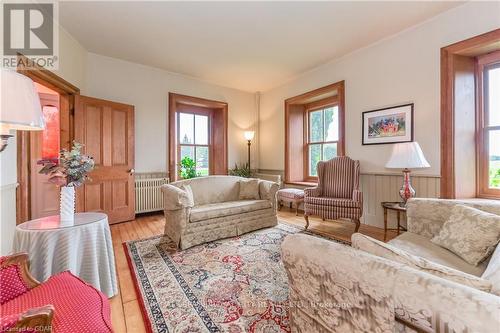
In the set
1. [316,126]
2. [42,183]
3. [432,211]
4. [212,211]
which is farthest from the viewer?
[316,126]

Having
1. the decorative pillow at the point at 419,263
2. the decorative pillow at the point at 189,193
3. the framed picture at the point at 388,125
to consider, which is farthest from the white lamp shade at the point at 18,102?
the framed picture at the point at 388,125

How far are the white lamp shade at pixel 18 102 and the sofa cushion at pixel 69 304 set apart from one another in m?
0.84

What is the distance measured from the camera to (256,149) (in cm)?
582

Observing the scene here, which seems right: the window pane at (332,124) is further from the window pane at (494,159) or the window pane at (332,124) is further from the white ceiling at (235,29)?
the window pane at (494,159)

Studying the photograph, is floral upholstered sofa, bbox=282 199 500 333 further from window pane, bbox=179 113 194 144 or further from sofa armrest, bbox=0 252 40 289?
window pane, bbox=179 113 194 144

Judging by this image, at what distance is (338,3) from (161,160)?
3736 mm

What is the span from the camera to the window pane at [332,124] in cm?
443

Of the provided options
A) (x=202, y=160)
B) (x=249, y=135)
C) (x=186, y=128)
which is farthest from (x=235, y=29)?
(x=202, y=160)

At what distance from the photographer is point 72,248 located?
4.96 feet

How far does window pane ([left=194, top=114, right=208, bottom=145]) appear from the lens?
5188mm

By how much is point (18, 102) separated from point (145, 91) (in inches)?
132

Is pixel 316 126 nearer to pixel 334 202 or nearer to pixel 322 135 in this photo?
pixel 322 135

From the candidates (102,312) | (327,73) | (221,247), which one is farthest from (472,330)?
(327,73)

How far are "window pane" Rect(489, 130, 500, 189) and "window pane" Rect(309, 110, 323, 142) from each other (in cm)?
251
